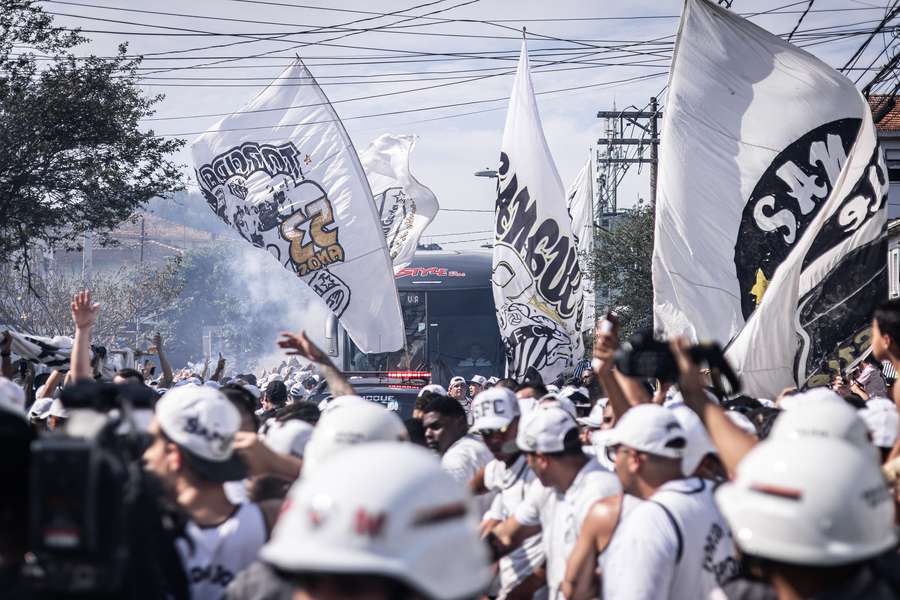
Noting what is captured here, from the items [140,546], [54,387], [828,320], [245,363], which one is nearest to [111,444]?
[140,546]

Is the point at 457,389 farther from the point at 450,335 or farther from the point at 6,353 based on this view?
the point at 6,353

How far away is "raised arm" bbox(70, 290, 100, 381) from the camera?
530cm

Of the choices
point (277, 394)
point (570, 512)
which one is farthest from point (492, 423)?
point (277, 394)

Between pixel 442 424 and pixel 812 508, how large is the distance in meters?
5.54

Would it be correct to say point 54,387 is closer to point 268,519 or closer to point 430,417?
point 430,417

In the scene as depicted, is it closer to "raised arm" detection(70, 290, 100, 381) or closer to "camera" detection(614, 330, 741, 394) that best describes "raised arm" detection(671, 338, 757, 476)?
"camera" detection(614, 330, 741, 394)

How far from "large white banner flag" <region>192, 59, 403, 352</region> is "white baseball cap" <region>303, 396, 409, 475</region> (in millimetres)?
9602

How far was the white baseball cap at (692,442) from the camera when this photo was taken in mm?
4414

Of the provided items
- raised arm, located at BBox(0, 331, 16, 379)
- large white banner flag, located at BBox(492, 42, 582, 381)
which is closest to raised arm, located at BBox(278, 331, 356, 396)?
raised arm, located at BBox(0, 331, 16, 379)

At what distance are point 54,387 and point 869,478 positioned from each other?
334 inches

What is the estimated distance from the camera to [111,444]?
2367mm

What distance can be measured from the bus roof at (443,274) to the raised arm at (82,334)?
1521cm

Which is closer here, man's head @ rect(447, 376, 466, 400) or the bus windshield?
man's head @ rect(447, 376, 466, 400)

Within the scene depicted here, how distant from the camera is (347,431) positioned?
3.76 m
